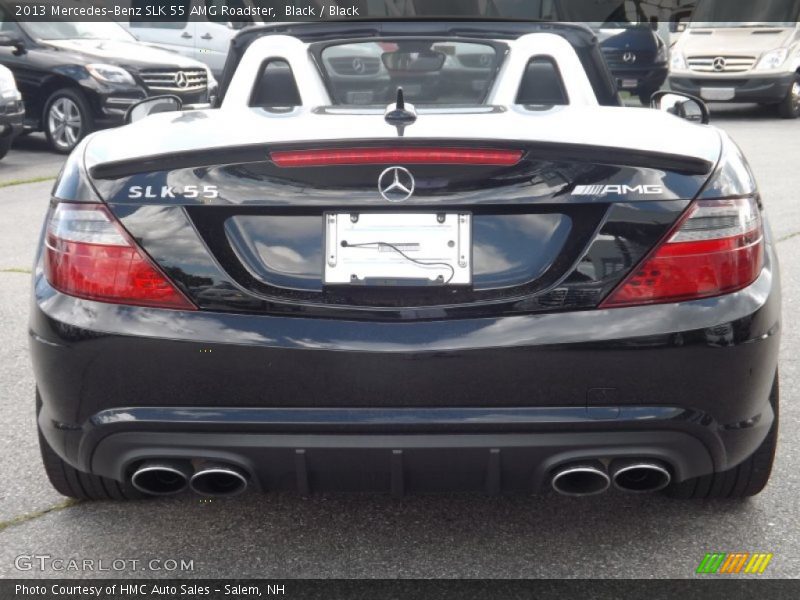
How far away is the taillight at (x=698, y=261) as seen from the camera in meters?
2.82

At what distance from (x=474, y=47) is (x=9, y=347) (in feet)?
8.61

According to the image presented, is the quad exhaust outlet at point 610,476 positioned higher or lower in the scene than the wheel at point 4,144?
higher

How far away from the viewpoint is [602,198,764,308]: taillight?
9.24ft

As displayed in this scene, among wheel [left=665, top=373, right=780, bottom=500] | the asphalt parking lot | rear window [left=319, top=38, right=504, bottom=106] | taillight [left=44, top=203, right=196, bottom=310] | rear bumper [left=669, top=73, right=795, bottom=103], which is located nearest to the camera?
taillight [left=44, top=203, right=196, bottom=310]

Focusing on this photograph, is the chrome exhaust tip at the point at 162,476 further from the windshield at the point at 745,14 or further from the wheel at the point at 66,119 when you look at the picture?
the windshield at the point at 745,14

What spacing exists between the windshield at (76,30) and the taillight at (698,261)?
1297 centimetres

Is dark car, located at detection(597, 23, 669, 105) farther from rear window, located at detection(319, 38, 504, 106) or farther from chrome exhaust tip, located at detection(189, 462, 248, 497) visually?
chrome exhaust tip, located at detection(189, 462, 248, 497)

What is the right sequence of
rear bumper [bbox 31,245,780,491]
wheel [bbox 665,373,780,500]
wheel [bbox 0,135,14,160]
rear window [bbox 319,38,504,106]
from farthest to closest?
wheel [bbox 0,135,14,160]
rear window [bbox 319,38,504,106]
wheel [bbox 665,373,780,500]
rear bumper [bbox 31,245,780,491]

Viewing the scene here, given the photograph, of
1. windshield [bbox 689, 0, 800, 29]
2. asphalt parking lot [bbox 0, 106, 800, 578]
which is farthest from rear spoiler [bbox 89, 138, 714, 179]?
windshield [bbox 689, 0, 800, 29]

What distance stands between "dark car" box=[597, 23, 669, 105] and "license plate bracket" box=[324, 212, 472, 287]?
51.2ft

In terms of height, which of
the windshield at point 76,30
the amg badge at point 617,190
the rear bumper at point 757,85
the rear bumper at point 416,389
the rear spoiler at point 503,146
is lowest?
the rear bumper at point 757,85

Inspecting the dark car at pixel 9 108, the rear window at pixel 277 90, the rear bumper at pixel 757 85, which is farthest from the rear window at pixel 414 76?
the rear bumper at pixel 757 85

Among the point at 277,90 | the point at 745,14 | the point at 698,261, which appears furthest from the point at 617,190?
the point at 745,14

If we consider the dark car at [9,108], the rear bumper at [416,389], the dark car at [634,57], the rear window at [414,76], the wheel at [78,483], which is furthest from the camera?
the dark car at [634,57]
